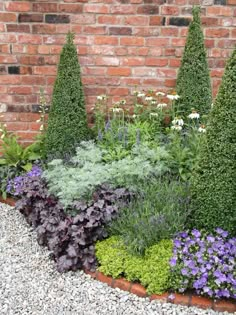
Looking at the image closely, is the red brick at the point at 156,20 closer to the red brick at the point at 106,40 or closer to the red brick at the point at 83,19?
the red brick at the point at 106,40

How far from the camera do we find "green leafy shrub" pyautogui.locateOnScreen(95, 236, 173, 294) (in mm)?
2867

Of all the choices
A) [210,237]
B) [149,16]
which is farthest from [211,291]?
[149,16]

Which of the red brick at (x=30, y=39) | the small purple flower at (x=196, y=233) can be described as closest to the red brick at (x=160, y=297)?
the small purple flower at (x=196, y=233)

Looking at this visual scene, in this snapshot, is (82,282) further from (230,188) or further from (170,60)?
(170,60)

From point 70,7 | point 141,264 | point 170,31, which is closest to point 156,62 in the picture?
point 170,31

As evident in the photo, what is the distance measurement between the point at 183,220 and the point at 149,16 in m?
2.29

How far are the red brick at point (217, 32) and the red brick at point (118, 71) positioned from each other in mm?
941

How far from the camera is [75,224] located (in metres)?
3.28

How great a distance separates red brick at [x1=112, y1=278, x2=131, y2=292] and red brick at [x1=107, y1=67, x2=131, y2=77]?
2.36 meters

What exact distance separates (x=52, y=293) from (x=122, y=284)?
0.50 meters

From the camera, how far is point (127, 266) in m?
3.00

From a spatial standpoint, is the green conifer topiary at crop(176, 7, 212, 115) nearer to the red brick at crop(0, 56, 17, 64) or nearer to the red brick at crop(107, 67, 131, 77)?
the red brick at crop(107, 67, 131, 77)

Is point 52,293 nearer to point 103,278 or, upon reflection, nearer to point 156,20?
point 103,278

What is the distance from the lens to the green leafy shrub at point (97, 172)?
343 centimetres
